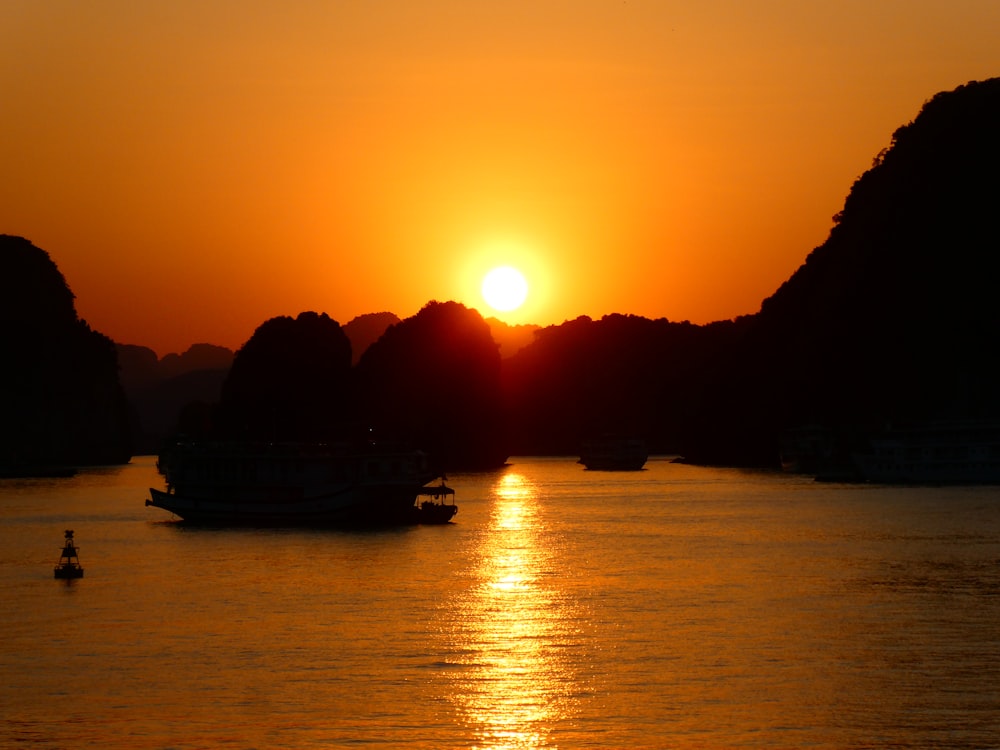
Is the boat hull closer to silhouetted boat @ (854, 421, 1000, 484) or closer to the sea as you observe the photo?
the sea

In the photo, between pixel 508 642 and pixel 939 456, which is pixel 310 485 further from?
pixel 939 456

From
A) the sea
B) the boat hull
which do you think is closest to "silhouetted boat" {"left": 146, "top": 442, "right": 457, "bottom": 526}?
the boat hull

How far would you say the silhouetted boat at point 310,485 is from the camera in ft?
373

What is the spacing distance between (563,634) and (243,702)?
16.5 meters

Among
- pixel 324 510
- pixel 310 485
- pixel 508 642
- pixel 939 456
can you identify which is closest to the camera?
pixel 508 642

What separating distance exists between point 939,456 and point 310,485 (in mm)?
102721

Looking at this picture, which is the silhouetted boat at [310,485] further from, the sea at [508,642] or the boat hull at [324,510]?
the sea at [508,642]

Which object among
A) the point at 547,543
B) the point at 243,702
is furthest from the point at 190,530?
the point at 243,702

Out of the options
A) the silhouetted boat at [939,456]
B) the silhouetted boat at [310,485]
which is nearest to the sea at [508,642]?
the silhouetted boat at [310,485]

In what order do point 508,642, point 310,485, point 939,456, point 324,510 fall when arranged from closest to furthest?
point 508,642
point 324,510
point 310,485
point 939,456

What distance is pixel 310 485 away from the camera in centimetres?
11538

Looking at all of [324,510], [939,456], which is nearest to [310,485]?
[324,510]

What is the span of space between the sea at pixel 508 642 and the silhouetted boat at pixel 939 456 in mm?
80720

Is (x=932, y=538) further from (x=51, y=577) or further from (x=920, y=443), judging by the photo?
(x=920, y=443)
